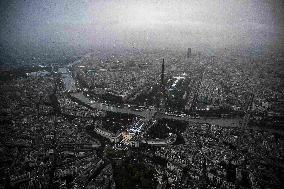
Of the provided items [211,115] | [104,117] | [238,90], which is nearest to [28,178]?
[104,117]

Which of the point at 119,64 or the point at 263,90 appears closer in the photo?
the point at 263,90

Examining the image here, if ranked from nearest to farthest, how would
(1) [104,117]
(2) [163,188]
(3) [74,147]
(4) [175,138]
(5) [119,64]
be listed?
1. (2) [163,188]
2. (3) [74,147]
3. (4) [175,138]
4. (1) [104,117]
5. (5) [119,64]

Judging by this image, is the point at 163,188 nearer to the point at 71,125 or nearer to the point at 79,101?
the point at 71,125

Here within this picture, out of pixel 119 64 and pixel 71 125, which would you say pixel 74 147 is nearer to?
pixel 71 125

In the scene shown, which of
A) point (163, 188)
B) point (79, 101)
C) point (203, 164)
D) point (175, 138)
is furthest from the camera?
point (79, 101)

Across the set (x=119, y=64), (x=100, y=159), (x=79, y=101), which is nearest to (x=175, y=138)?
(x=100, y=159)

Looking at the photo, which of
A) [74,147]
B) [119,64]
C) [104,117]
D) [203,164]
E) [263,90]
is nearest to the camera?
[203,164]
